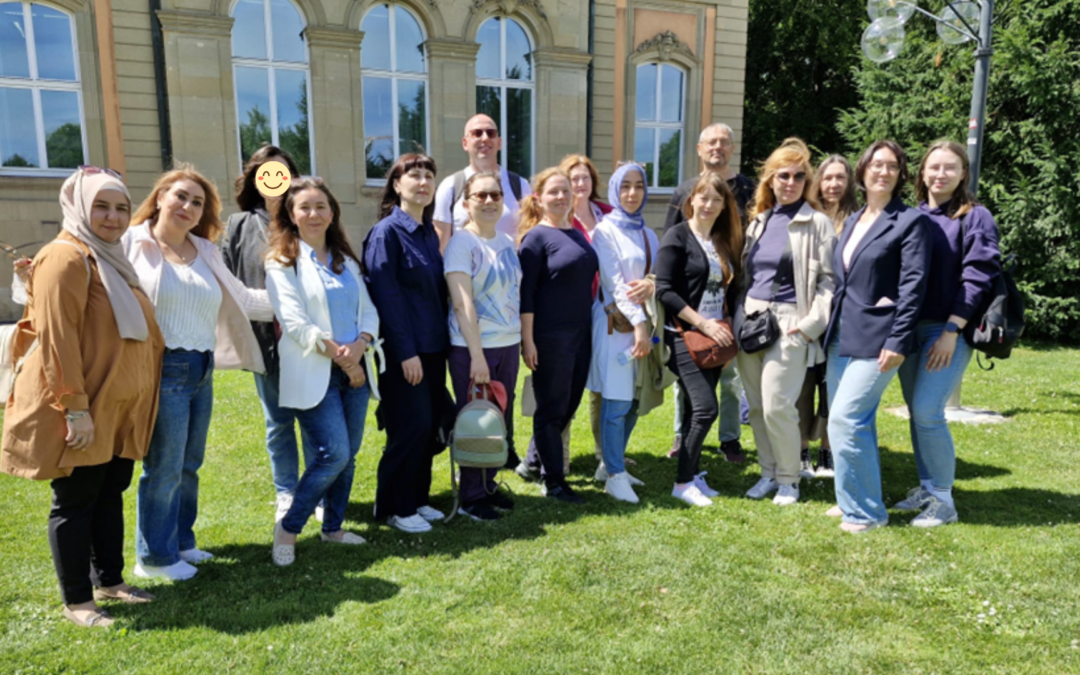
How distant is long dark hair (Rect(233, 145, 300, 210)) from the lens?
4402 millimetres

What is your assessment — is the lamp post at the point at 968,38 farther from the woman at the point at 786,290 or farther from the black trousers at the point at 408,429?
the black trousers at the point at 408,429

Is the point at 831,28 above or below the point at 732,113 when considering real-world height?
above

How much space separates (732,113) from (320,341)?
1519 centimetres

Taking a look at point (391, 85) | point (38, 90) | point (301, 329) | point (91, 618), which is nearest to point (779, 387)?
point (301, 329)

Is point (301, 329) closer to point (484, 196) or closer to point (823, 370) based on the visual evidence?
point (484, 196)

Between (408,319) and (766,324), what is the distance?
7.43 feet

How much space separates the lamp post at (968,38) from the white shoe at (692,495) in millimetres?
3682

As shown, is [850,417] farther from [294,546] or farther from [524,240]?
[294,546]

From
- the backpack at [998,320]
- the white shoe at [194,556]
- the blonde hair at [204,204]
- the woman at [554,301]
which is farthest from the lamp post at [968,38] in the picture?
the white shoe at [194,556]

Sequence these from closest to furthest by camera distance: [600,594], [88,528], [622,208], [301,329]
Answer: [88,528], [600,594], [301,329], [622,208]

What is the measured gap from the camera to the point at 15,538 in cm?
437

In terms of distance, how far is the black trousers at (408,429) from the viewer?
4.23 metres

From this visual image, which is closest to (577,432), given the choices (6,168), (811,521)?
(811,521)

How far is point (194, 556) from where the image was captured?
409 cm
